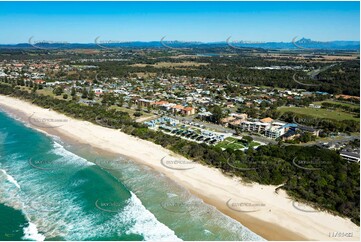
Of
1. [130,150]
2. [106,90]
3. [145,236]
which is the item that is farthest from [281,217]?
[106,90]

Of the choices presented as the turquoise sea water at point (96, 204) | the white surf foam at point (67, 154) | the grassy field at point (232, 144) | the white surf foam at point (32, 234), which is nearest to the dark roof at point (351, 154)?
the grassy field at point (232, 144)

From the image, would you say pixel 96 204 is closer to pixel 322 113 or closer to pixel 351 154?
pixel 351 154

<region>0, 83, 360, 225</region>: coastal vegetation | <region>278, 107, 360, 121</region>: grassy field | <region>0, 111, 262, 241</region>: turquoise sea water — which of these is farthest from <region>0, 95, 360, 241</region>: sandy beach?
<region>278, 107, 360, 121</region>: grassy field

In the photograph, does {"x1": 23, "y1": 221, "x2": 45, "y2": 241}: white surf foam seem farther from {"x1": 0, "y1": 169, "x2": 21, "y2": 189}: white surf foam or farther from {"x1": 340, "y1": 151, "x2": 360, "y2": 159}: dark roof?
{"x1": 340, "y1": 151, "x2": 360, "y2": 159}: dark roof

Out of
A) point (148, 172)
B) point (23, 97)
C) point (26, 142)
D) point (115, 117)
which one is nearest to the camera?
point (148, 172)

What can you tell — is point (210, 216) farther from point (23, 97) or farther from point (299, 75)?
point (299, 75)

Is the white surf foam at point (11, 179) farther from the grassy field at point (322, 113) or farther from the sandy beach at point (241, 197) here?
the grassy field at point (322, 113)

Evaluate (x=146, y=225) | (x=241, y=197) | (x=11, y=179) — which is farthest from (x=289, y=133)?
(x=11, y=179)
